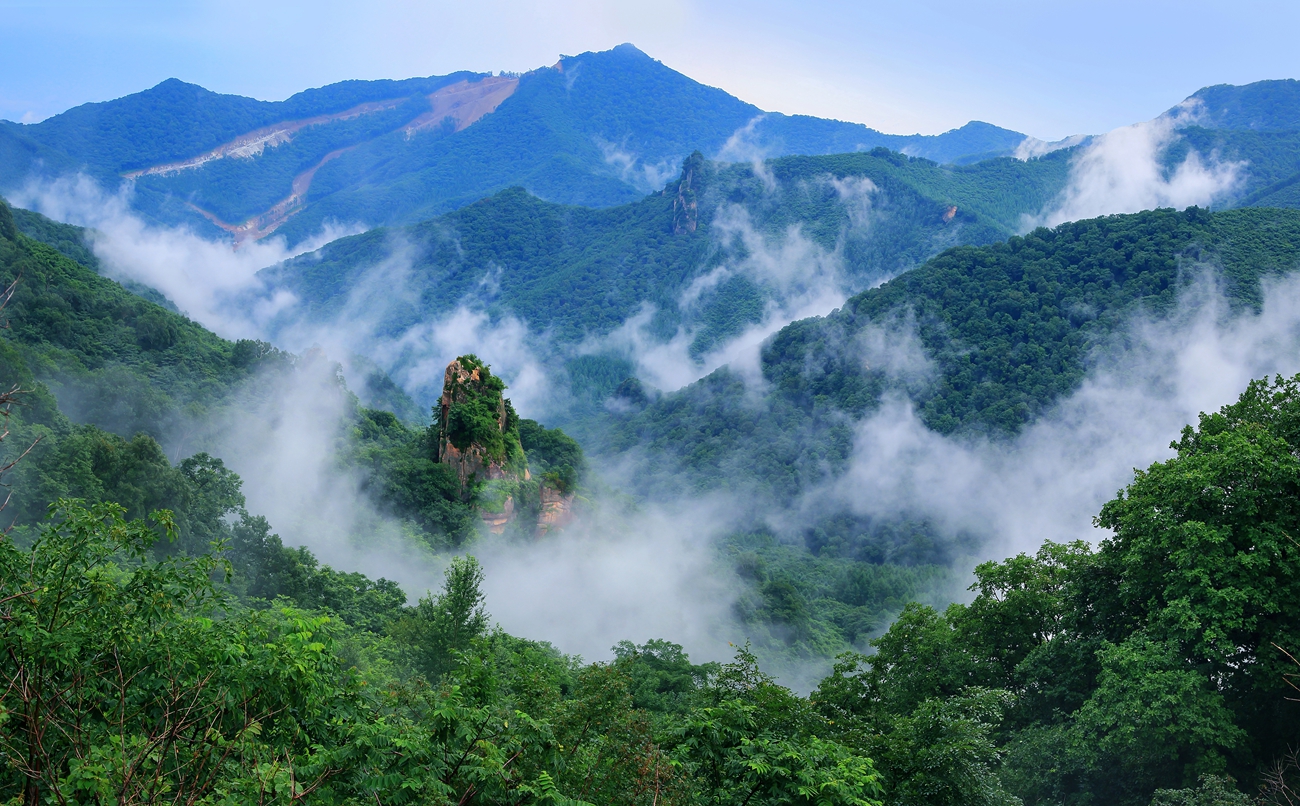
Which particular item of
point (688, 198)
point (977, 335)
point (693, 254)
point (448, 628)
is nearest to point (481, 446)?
point (448, 628)

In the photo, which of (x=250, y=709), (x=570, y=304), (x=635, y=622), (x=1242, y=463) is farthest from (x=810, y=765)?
(x=570, y=304)

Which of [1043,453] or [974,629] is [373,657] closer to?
[974,629]

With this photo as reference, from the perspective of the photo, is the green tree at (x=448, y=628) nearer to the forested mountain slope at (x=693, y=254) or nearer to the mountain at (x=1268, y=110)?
the forested mountain slope at (x=693, y=254)

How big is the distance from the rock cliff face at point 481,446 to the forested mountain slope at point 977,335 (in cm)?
4888

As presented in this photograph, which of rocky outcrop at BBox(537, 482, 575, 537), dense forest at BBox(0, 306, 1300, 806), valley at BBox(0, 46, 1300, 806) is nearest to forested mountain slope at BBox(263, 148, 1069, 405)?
valley at BBox(0, 46, 1300, 806)

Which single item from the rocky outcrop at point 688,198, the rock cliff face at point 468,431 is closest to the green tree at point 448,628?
the rock cliff face at point 468,431

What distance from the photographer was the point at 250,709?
8.08m

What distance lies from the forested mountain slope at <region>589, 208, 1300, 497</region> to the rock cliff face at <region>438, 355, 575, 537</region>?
4888 centimetres

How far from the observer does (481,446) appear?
44.0 m

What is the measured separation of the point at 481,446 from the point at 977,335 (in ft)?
222

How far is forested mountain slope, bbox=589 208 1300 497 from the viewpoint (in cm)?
7900

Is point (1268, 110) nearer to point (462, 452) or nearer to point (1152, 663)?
point (462, 452)

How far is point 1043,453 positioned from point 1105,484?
6601 mm

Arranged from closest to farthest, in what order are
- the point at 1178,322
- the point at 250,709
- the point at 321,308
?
1. the point at 250,709
2. the point at 1178,322
3. the point at 321,308
